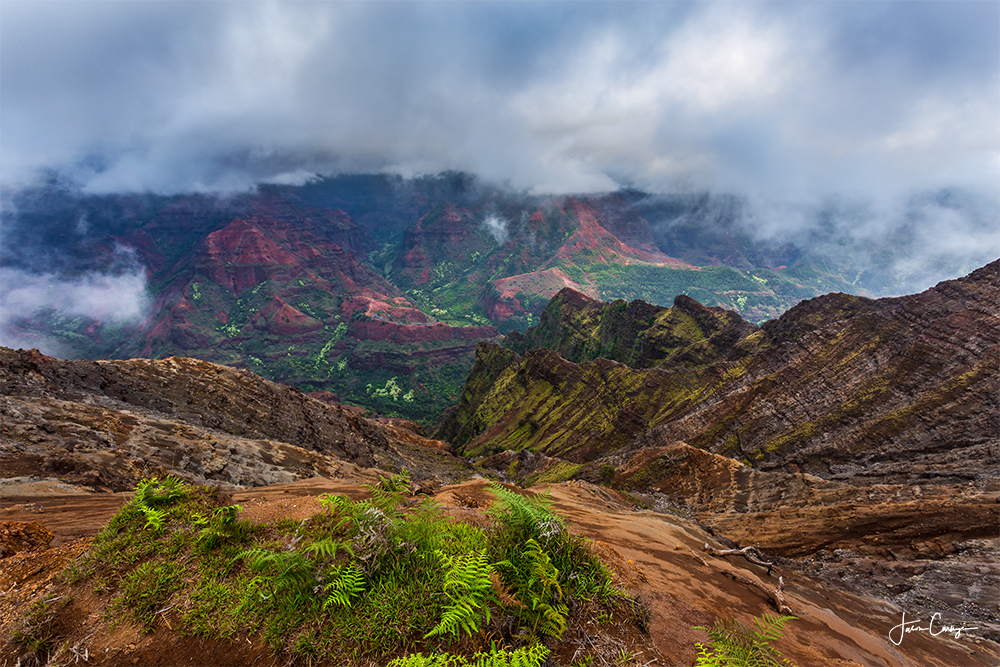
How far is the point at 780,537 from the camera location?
65.2 feet

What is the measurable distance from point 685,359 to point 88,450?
251 feet

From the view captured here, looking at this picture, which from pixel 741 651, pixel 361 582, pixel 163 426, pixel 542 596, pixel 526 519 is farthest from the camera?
pixel 163 426

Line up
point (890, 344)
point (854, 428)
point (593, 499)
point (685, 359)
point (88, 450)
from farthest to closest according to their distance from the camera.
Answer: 1. point (685, 359)
2. point (890, 344)
3. point (854, 428)
4. point (593, 499)
5. point (88, 450)

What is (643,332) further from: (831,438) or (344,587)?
(344,587)

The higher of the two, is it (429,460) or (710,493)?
(710,493)

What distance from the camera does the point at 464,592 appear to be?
3674 millimetres

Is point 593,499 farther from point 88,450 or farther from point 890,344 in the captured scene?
point 890,344

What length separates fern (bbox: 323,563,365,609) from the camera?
11.8ft

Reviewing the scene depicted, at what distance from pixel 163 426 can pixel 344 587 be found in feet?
57.7

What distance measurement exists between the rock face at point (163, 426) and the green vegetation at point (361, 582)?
6.68 meters

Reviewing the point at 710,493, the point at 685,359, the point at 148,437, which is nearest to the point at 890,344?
the point at 710,493

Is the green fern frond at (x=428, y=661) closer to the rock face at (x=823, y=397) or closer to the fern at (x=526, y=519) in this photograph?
the fern at (x=526, y=519)

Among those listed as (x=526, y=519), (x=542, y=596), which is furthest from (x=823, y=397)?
(x=542, y=596)

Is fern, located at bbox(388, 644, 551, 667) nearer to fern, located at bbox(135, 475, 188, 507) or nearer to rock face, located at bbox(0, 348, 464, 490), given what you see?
fern, located at bbox(135, 475, 188, 507)
